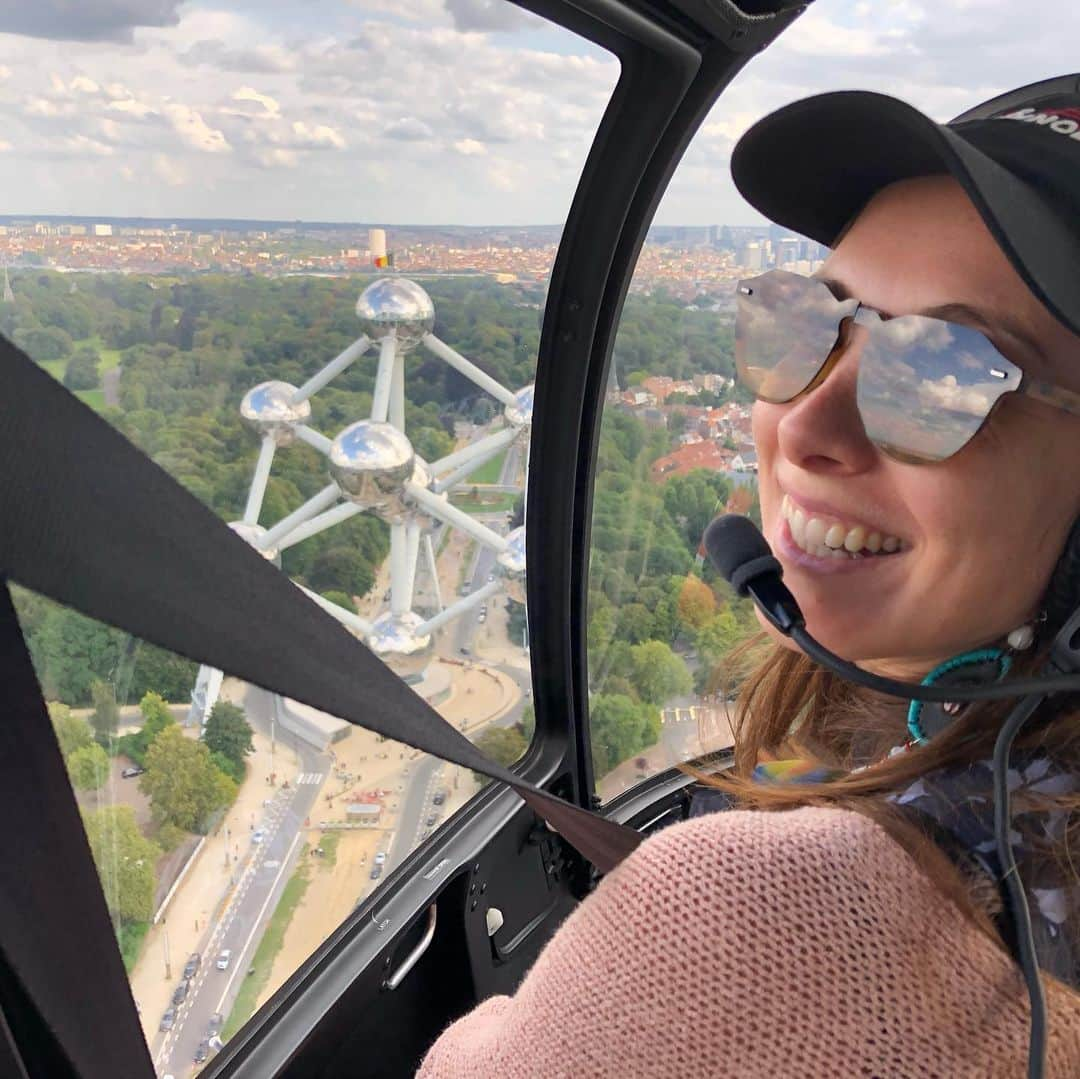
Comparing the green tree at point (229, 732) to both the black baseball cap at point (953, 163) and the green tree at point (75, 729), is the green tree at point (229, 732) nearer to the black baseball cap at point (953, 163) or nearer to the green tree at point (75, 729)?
the green tree at point (75, 729)

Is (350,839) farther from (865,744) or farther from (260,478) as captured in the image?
(865,744)

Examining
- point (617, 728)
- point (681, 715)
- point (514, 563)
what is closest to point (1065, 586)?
point (514, 563)

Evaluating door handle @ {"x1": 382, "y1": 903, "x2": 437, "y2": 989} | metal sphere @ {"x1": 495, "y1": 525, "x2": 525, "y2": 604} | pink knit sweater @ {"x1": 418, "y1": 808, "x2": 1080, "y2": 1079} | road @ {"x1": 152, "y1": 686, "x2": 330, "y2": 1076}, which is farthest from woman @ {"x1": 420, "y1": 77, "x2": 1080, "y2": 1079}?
metal sphere @ {"x1": 495, "y1": 525, "x2": 525, "y2": 604}

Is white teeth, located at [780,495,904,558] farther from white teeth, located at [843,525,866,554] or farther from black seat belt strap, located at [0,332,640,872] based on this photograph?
black seat belt strap, located at [0,332,640,872]

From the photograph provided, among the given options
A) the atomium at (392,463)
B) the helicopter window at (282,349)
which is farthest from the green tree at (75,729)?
the atomium at (392,463)

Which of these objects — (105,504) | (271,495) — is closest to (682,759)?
(271,495)

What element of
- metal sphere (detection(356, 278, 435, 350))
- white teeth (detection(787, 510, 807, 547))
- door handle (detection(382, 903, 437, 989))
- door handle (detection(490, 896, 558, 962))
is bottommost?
door handle (detection(490, 896, 558, 962))

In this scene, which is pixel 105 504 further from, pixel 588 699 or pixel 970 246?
pixel 588 699
